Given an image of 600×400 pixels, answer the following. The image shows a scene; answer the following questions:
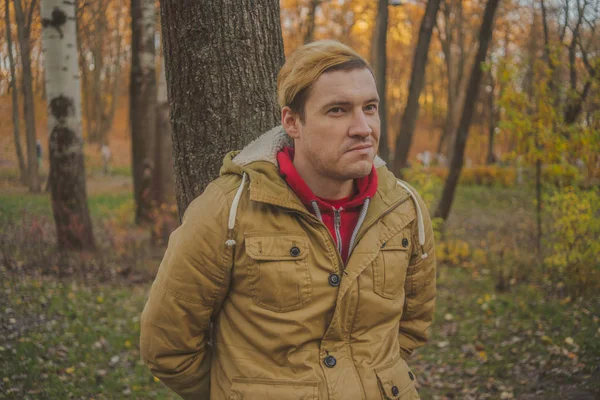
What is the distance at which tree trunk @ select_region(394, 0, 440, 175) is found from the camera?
8.67 meters

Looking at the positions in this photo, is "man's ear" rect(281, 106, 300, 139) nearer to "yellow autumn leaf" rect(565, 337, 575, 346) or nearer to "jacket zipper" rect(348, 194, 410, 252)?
"jacket zipper" rect(348, 194, 410, 252)

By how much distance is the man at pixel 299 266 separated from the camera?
2.09 meters

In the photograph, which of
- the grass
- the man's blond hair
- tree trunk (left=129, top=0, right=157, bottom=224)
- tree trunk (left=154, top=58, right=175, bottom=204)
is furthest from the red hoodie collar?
tree trunk (left=129, top=0, right=157, bottom=224)

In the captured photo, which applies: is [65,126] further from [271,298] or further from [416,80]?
[271,298]

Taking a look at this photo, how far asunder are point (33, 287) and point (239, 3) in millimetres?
5101

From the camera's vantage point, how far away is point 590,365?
4.90 meters

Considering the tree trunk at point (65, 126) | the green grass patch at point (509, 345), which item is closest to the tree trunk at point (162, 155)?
the tree trunk at point (65, 126)

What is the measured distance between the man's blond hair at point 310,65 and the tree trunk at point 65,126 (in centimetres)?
611

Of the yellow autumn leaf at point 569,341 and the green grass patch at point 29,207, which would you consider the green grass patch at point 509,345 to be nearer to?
the yellow autumn leaf at point 569,341

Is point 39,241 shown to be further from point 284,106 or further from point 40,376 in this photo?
point 284,106

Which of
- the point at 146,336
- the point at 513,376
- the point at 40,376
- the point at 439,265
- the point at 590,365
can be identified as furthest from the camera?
the point at 439,265

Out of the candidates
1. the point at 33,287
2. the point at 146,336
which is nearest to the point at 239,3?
the point at 146,336

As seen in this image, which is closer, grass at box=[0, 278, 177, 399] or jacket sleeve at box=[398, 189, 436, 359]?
jacket sleeve at box=[398, 189, 436, 359]

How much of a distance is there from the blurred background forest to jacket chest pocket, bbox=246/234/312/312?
0.84 m
